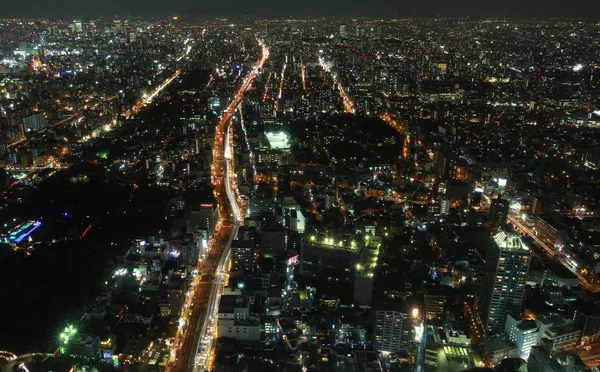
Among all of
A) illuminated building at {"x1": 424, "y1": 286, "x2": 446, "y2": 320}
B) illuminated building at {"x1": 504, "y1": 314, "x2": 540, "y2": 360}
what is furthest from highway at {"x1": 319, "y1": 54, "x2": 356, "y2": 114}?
illuminated building at {"x1": 504, "y1": 314, "x2": 540, "y2": 360}

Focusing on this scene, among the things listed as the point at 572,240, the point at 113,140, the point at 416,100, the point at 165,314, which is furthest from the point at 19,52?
the point at 572,240

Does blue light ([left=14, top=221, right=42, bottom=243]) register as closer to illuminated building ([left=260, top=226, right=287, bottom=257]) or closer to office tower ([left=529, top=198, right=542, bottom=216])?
illuminated building ([left=260, top=226, right=287, bottom=257])

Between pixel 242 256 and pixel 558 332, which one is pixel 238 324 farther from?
pixel 558 332

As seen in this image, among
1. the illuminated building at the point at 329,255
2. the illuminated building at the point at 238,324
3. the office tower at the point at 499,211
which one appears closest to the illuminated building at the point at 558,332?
the illuminated building at the point at 329,255

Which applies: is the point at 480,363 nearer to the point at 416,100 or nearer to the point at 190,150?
the point at 190,150

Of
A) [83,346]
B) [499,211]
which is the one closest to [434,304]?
[499,211]

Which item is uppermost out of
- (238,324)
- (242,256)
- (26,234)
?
(242,256)

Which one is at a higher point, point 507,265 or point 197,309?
point 507,265
